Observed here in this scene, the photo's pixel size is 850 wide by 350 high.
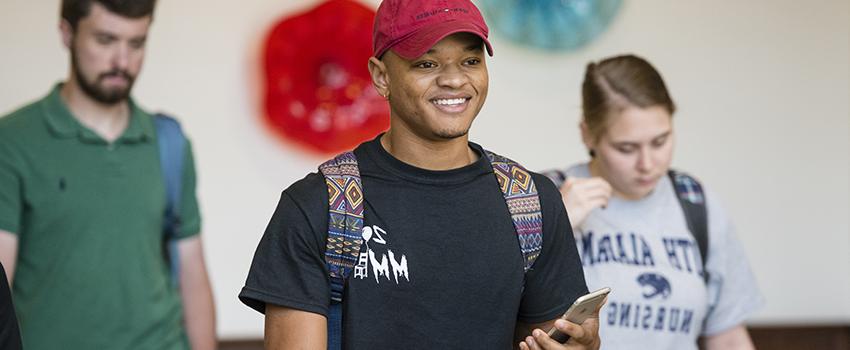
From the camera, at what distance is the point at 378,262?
223 cm

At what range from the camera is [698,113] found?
513 cm

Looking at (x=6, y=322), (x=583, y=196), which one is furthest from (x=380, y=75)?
(x=583, y=196)

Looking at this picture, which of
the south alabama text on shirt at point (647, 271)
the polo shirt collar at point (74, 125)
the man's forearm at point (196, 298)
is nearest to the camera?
the south alabama text on shirt at point (647, 271)

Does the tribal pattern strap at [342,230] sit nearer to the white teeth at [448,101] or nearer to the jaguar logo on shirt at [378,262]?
the jaguar logo on shirt at [378,262]

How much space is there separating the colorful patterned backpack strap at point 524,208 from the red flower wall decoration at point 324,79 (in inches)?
96.0

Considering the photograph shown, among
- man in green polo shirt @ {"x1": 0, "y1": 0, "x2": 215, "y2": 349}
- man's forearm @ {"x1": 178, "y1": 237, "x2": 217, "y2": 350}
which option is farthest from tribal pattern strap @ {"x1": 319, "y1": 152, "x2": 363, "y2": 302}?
man's forearm @ {"x1": 178, "y1": 237, "x2": 217, "y2": 350}

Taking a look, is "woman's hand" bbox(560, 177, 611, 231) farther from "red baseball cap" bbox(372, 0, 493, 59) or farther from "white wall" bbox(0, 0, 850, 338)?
"white wall" bbox(0, 0, 850, 338)

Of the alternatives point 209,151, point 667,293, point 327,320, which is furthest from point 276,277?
point 209,151

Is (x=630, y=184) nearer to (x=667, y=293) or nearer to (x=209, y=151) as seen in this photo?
(x=667, y=293)

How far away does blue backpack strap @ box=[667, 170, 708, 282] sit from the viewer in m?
3.22

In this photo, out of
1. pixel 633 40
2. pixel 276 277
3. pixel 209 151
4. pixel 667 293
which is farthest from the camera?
pixel 633 40

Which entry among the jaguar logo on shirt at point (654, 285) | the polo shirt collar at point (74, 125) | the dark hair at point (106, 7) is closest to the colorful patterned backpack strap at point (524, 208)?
the jaguar logo on shirt at point (654, 285)

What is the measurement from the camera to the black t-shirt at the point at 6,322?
7.16 ft

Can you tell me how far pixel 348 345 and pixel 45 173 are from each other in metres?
1.36
